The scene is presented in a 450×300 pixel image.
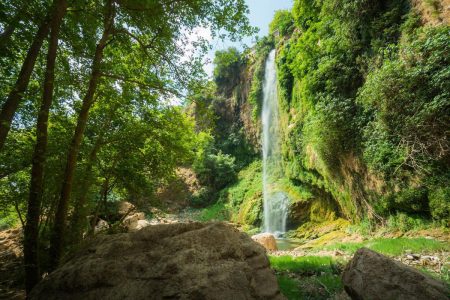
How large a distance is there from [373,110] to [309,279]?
8350mm

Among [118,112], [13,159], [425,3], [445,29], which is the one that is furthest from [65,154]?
[425,3]

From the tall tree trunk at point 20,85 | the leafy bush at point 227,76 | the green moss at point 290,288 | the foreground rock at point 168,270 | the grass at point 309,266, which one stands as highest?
the leafy bush at point 227,76

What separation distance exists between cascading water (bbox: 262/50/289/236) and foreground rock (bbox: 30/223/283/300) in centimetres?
1566

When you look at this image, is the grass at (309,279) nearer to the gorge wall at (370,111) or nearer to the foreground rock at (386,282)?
the foreground rock at (386,282)

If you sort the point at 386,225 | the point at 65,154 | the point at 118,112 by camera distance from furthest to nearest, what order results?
1. the point at 386,225
2. the point at 118,112
3. the point at 65,154

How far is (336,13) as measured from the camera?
13.0 m

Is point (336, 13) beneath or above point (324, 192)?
above

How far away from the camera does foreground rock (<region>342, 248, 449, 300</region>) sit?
2959mm

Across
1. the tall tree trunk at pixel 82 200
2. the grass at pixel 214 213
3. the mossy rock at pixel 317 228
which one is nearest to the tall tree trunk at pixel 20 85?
the tall tree trunk at pixel 82 200

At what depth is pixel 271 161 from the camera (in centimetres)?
2525

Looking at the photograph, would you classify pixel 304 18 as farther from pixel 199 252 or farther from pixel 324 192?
pixel 199 252

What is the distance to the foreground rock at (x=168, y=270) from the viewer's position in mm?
2883

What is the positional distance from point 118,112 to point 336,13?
37.1 ft

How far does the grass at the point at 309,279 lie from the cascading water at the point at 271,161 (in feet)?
40.8
